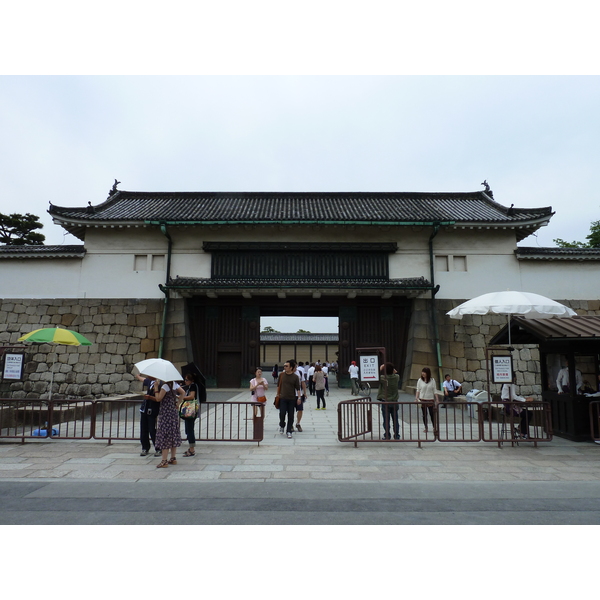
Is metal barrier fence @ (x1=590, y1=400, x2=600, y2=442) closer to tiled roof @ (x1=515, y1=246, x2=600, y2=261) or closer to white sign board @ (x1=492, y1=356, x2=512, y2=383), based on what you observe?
white sign board @ (x1=492, y1=356, x2=512, y2=383)

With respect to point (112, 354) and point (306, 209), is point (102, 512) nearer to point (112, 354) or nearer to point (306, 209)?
point (112, 354)

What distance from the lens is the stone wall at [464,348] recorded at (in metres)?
17.8

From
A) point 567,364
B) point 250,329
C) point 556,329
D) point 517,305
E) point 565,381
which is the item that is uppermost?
point 250,329

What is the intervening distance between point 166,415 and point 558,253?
60.3ft

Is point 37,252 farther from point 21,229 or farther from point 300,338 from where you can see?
point 300,338

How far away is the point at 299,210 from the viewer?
826 inches

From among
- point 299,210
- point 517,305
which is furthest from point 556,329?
point 299,210

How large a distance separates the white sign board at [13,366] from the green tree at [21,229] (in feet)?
83.9

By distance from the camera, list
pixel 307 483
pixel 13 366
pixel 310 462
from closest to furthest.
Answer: pixel 307 483 < pixel 310 462 < pixel 13 366

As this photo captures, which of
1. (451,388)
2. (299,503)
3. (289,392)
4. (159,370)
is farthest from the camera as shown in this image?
(451,388)

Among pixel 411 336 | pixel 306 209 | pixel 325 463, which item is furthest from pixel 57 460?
pixel 306 209

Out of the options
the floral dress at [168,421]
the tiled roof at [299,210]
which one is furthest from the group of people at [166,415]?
the tiled roof at [299,210]

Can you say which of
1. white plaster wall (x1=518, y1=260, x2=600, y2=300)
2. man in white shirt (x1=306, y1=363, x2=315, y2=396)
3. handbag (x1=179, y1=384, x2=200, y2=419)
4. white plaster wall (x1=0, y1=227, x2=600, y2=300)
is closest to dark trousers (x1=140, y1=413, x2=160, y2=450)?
handbag (x1=179, y1=384, x2=200, y2=419)

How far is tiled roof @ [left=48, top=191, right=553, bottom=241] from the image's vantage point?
715 inches
